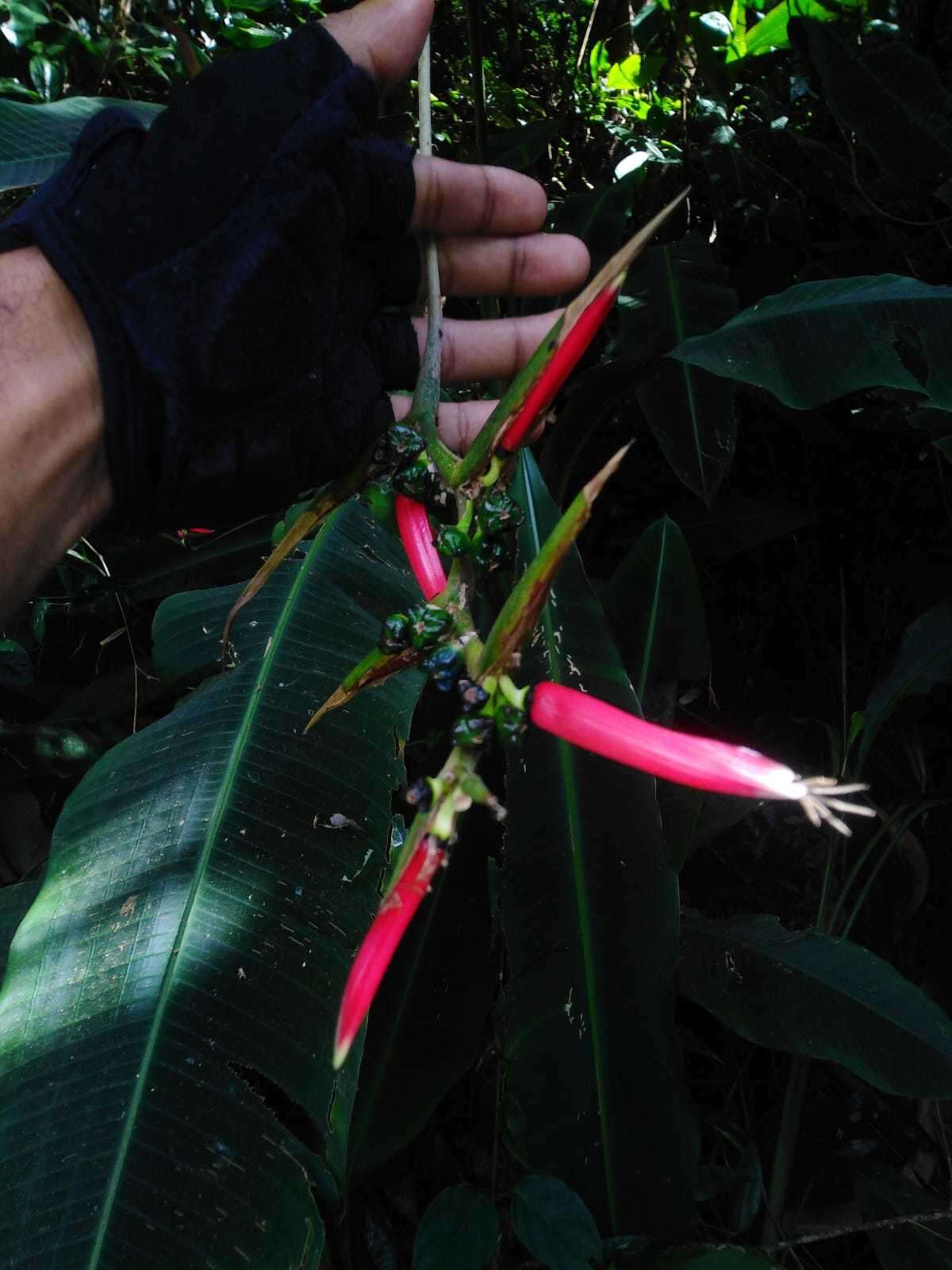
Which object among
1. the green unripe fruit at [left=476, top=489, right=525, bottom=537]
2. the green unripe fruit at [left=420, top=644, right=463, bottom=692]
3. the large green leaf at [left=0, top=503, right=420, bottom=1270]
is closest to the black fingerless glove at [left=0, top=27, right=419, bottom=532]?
the large green leaf at [left=0, top=503, right=420, bottom=1270]

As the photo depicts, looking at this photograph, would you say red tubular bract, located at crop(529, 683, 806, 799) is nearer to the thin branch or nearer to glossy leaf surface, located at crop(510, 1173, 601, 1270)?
glossy leaf surface, located at crop(510, 1173, 601, 1270)

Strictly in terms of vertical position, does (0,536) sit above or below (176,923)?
above

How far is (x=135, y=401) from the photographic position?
98cm

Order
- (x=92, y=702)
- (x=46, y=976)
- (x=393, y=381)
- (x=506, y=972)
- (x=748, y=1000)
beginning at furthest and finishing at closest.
→ (x=92, y=702), (x=506, y=972), (x=393, y=381), (x=748, y=1000), (x=46, y=976)

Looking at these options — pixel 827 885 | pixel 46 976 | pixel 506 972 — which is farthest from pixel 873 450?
pixel 46 976

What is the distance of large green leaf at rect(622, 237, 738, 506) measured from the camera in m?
1.45

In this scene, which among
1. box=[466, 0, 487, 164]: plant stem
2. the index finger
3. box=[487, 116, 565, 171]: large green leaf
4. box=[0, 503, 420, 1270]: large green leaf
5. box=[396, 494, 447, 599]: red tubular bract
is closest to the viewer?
box=[0, 503, 420, 1270]: large green leaf

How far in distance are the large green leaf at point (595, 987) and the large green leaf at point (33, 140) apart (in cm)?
109

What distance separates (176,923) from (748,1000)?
741 mm

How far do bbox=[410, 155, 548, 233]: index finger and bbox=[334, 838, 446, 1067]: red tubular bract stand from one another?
0.93 metres

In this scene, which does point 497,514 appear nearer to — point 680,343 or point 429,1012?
point 429,1012

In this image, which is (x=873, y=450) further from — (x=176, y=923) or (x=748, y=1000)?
(x=176, y=923)

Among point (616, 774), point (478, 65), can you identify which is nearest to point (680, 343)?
point (478, 65)

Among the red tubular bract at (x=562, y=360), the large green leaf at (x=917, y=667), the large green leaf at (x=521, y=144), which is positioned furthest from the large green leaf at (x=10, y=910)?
the large green leaf at (x=521, y=144)
